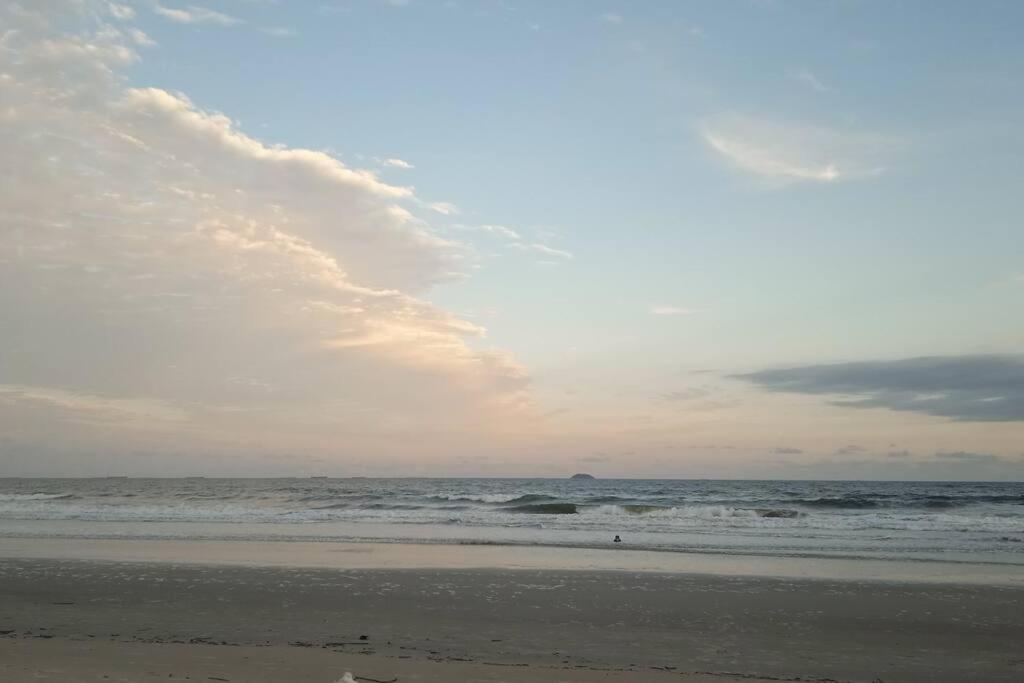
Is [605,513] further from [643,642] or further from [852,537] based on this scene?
[643,642]

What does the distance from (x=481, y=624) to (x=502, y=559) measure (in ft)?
24.7

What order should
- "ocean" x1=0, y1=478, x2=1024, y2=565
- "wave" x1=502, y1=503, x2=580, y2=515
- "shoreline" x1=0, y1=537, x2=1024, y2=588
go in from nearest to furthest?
"shoreline" x1=0, y1=537, x2=1024, y2=588 < "ocean" x1=0, y1=478, x2=1024, y2=565 < "wave" x1=502, y1=503, x2=580, y2=515

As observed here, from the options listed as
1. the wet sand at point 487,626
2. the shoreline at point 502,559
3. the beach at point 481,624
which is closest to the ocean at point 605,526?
the shoreline at point 502,559

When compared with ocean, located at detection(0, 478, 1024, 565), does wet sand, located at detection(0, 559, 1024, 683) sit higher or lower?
higher

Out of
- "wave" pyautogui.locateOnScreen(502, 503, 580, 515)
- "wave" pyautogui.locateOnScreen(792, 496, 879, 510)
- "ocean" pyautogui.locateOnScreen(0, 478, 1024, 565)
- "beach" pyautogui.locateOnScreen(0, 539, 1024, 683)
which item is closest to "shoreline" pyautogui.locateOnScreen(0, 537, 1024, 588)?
"beach" pyautogui.locateOnScreen(0, 539, 1024, 683)

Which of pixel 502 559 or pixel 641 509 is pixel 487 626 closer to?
pixel 502 559

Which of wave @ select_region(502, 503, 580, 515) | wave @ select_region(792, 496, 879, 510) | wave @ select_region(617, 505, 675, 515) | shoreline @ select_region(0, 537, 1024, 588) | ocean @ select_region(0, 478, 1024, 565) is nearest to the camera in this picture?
shoreline @ select_region(0, 537, 1024, 588)

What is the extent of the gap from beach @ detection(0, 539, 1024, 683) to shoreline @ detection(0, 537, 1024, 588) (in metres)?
0.41

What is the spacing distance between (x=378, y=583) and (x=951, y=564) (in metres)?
15.2

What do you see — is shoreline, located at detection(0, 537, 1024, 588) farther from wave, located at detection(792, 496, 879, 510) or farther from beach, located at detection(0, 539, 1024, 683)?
wave, located at detection(792, 496, 879, 510)

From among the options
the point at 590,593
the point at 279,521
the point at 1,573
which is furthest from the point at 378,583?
the point at 279,521

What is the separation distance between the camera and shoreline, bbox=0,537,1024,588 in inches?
655

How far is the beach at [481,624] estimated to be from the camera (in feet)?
27.5

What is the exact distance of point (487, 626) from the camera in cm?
1086
